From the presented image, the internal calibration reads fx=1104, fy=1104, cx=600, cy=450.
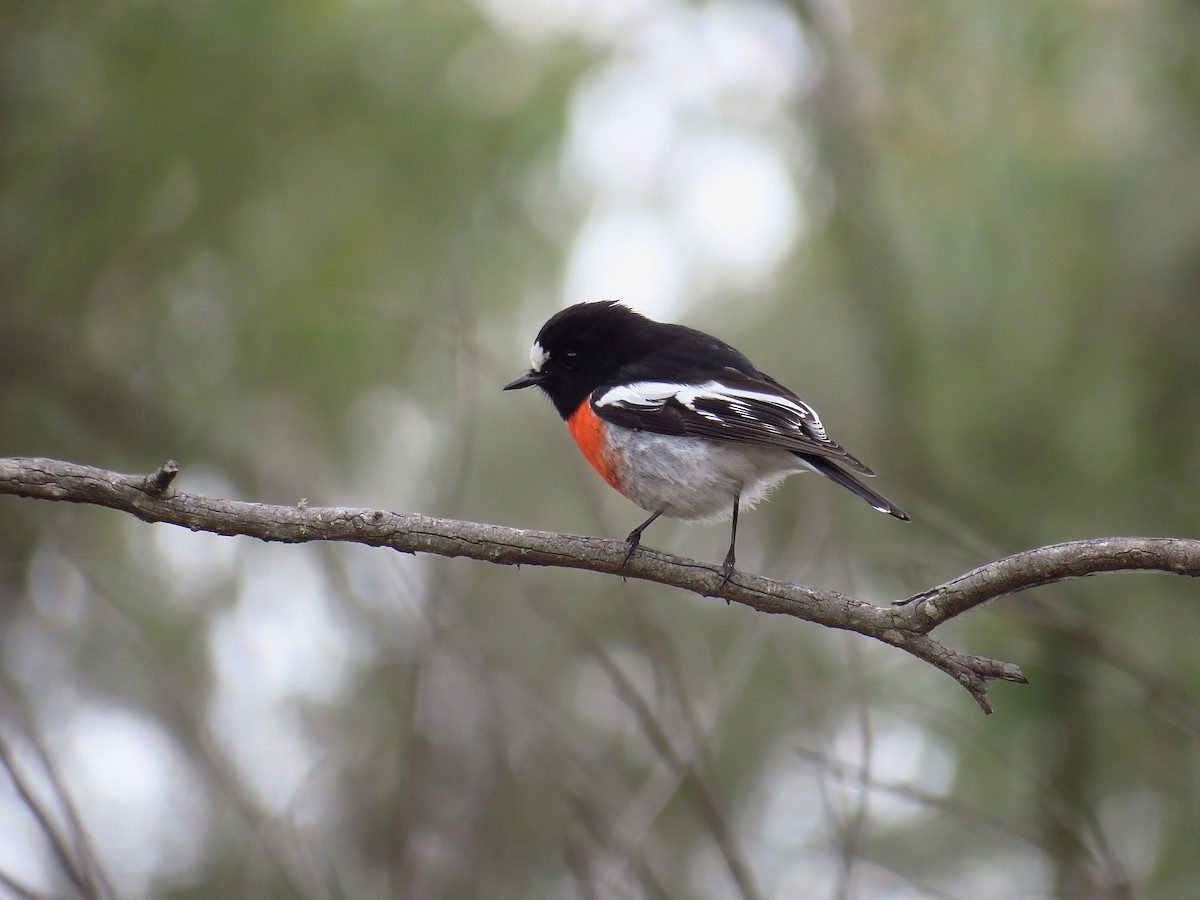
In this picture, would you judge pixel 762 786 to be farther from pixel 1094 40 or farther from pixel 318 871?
pixel 1094 40

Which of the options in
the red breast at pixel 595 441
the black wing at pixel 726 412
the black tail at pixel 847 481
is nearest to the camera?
the black tail at pixel 847 481

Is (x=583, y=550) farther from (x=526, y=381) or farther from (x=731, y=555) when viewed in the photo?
(x=526, y=381)

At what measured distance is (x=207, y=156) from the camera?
502cm

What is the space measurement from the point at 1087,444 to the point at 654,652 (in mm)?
2673

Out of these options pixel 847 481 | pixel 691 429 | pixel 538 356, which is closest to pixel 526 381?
pixel 538 356

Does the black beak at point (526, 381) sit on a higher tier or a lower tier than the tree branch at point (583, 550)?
higher

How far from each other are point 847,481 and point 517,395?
4.96ft

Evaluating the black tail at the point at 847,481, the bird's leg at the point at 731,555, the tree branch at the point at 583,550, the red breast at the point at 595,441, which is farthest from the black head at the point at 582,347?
the tree branch at the point at 583,550

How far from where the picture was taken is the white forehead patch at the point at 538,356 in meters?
3.95

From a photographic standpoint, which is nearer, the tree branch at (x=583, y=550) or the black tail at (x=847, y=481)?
the tree branch at (x=583, y=550)

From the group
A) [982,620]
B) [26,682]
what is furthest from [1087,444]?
[26,682]

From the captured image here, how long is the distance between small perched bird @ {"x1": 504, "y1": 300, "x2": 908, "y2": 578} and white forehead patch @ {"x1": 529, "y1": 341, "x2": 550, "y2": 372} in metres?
0.10

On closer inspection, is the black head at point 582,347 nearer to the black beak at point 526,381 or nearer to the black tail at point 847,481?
the black beak at point 526,381

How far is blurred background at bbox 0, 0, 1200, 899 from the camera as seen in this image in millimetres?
4379
